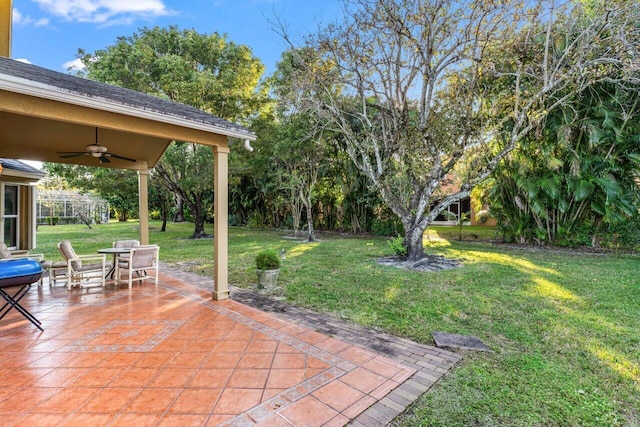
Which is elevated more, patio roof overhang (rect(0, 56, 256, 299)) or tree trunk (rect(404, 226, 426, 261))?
patio roof overhang (rect(0, 56, 256, 299))

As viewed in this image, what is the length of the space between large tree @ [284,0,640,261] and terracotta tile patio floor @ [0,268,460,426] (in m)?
5.96

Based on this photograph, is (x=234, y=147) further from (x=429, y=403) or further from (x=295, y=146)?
(x=429, y=403)

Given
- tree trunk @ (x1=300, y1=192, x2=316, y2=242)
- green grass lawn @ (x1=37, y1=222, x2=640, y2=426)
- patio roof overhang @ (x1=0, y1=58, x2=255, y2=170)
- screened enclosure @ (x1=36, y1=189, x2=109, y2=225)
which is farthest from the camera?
screened enclosure @ (x1=36, y1=189, x2=109, y2=225)

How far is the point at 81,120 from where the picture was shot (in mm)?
3855

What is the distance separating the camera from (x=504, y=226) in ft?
40.6

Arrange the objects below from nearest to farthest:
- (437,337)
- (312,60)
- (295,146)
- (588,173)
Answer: (437,337)
(312,60)
(588,173)
(295,146)

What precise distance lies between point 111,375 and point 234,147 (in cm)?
1188

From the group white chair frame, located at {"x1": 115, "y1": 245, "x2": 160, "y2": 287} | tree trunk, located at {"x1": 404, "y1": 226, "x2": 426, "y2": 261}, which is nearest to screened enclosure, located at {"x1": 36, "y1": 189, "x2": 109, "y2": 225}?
white chair frame, located at {"x1": 115, "y1": 245, "x2": 160, "y2": 287}

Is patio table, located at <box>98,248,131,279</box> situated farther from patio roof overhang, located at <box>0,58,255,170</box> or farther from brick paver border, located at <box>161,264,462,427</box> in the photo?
brick paver border, located at <box>161,264,462,427</box>

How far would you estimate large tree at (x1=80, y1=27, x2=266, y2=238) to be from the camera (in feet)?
39.6

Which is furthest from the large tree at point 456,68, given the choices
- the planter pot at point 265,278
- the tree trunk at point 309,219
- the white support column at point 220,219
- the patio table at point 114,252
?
the patio table at point 114,252

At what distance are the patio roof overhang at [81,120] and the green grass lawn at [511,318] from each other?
3339 mm

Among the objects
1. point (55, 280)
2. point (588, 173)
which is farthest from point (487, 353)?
point (588, 173)

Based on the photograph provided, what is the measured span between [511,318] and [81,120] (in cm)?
658
